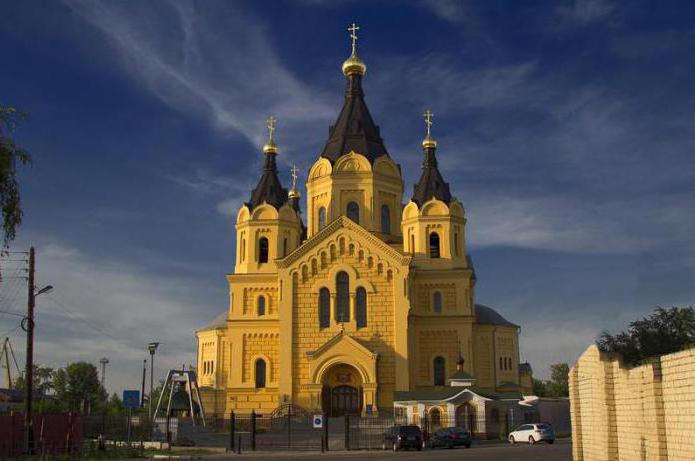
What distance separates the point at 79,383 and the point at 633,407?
7789 centimetres

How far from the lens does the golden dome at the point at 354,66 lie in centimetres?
5494

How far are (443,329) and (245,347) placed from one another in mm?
11795

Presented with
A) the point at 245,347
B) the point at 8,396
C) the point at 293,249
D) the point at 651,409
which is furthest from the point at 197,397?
the point at 651,409

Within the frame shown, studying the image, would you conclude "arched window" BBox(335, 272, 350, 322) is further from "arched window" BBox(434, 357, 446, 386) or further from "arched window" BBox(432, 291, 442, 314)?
"arched window" BBox(434, 357, 446, 386)

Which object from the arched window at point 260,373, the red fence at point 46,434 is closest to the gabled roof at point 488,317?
the arched window at point 260,373

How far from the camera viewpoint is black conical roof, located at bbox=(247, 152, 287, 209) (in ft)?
172

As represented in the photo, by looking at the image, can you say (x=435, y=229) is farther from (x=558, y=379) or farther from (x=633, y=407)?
(x=558, y=379)

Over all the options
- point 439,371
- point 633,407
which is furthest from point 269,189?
point 633,407

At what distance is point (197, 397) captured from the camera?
44906 millimetres

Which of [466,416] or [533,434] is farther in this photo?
[466,416]

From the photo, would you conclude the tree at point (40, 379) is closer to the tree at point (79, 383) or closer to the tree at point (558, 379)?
the tree at point (79, 383)

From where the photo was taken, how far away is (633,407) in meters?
14.7

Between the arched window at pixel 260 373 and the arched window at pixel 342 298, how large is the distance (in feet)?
19.5

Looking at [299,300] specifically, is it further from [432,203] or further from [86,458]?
[86,458]
